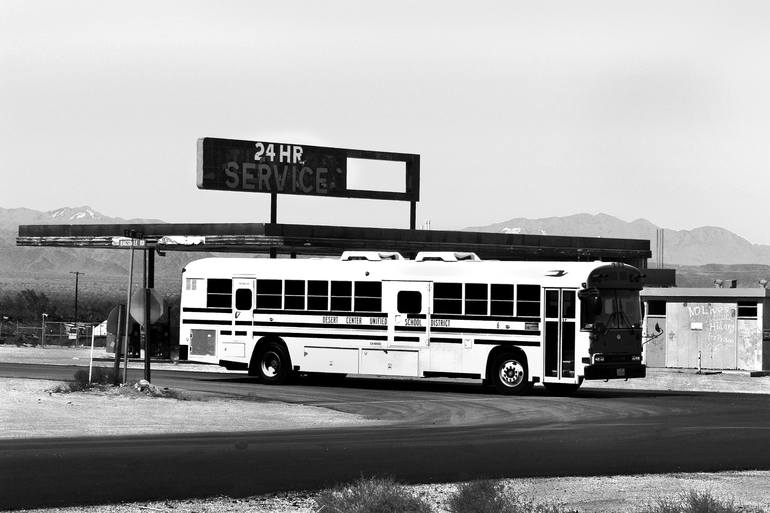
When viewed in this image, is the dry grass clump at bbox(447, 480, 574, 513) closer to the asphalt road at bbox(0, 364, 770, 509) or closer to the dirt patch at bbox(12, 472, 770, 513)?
the dirt patch at bbox(12, 472, 770, 513)

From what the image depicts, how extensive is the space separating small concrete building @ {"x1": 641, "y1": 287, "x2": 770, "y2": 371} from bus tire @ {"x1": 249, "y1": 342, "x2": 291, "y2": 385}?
40.0 ft

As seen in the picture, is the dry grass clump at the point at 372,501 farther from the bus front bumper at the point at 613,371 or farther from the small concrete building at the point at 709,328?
the small concrete building at the point at 709,328

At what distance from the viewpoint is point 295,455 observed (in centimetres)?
1705

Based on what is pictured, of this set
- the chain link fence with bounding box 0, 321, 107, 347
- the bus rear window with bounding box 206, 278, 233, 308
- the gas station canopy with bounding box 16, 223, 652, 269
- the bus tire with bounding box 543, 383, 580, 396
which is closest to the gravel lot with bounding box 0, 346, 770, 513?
the bus tire with bounding box 543, 383, 580, 396

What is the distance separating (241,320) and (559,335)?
26.0 feet

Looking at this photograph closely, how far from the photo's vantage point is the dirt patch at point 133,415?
68.3 feet

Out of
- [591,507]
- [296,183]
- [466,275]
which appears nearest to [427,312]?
[466,275]

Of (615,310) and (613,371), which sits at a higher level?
(615,310)

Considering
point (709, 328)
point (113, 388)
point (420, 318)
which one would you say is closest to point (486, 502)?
point (113, 388)

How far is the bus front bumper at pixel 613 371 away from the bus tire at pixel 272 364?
7.45 metres

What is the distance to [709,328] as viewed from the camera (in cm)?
4038

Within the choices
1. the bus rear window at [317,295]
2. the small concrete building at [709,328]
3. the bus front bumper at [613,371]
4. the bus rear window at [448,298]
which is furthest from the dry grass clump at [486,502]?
the small concrete building at [709,328]

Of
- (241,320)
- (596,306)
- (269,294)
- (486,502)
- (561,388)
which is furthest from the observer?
(241,320)

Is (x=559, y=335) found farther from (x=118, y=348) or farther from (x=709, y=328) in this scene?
(x=709, y=328)
